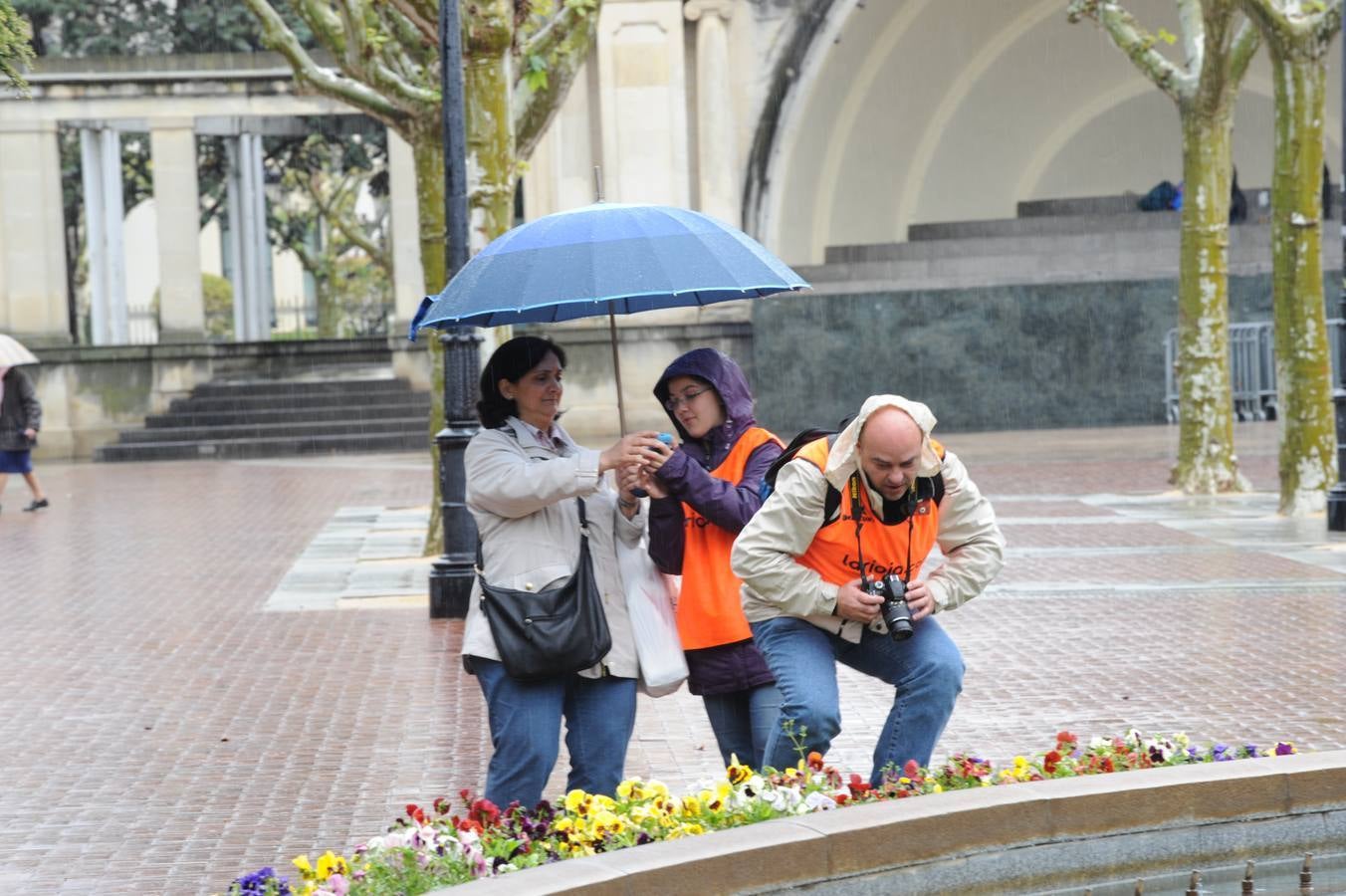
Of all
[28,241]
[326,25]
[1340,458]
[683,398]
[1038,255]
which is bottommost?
[1340,458]

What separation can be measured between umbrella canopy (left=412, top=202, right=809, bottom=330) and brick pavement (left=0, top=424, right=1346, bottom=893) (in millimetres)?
2040

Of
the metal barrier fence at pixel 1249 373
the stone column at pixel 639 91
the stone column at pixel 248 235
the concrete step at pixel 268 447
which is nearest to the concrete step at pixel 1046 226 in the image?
the metal barrier fence at pixel 1249 373

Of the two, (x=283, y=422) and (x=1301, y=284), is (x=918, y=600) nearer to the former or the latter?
(x=1301, y=284)

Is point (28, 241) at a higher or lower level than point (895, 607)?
higher

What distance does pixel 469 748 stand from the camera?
26.7 feet

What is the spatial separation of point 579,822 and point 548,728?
0.38 m

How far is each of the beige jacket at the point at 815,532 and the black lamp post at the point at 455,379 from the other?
666 cm

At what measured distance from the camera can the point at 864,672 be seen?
5.53m

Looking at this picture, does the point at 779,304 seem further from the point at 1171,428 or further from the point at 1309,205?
the point at 1309,205

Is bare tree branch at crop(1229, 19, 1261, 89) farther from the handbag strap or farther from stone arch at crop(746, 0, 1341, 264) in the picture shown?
stone arch at crop(746, 0, 1341, 264)

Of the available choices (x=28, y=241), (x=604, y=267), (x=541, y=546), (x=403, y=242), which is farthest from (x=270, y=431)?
(x=604, y=267)

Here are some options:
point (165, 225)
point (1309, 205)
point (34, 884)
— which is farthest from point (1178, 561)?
point (165, 225)

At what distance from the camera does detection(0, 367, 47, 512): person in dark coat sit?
65.7ft

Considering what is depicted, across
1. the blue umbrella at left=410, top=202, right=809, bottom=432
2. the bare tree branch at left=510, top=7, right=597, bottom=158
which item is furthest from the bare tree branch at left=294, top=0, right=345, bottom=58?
the blue umbrella at left=410, top=202, right=809, bottom=432
